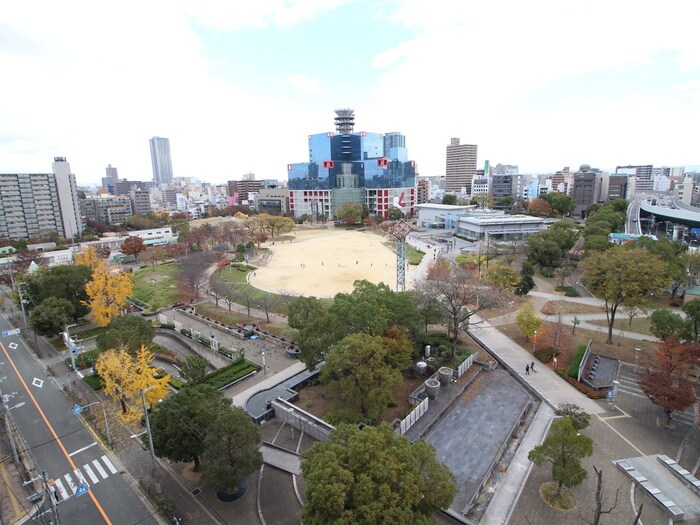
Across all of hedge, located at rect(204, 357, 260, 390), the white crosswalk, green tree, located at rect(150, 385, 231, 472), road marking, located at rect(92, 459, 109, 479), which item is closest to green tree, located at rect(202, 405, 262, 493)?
green tree, located at rect(150, 385, 231, 472)

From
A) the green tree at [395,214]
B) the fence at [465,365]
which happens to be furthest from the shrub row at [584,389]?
the green tree at [395,214]

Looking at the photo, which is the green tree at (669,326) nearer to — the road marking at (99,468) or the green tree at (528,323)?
the green tree at (528,323)

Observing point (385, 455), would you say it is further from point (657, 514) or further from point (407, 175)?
point (407, 175)

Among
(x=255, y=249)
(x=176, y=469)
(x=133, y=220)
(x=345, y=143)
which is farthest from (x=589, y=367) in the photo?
(x=345, y=143)

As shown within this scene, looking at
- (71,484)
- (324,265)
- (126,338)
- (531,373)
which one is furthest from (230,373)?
(324,265)

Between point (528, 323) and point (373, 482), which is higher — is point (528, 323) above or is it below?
below

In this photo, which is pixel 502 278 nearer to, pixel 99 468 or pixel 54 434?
pixel 99 468
